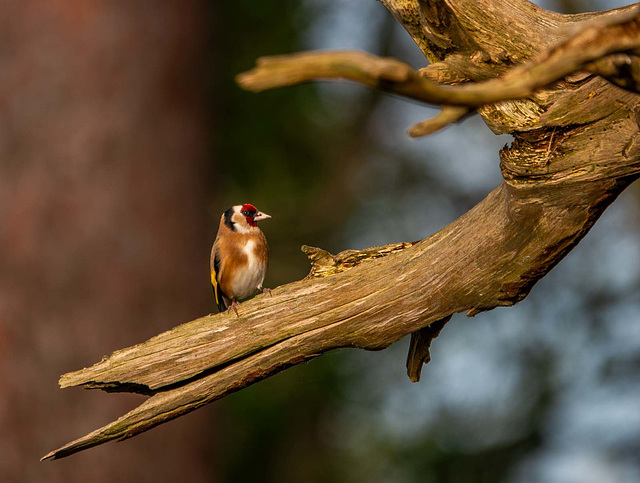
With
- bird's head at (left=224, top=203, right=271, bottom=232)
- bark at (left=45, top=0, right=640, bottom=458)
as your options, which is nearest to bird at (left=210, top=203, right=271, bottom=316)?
bird's head at (left=224, top=203, right=271, bottom=232)

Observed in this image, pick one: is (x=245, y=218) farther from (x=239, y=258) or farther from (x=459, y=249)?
(x=459, y=249)

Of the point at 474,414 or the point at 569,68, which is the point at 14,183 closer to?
the point at 569,68

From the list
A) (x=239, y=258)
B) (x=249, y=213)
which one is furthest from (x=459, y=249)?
(x=249, y=213)

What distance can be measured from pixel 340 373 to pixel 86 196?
4.32m

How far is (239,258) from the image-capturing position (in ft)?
16.7

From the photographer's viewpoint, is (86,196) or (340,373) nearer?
(86,196)

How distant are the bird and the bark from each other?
5.91 ft

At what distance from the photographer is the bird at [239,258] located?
16.7 ft

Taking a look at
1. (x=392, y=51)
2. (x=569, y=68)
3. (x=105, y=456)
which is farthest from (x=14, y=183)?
(x=392, y=51)

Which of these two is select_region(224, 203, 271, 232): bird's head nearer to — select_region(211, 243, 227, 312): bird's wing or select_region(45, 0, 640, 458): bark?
select_region(211, 243, 227, 312): bird's wing

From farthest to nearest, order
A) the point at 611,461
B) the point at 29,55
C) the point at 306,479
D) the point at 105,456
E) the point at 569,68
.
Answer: the point at 306,479 < the point at 611,461 < the point at 29,55 < the point at 105,456 < the point at 569,68

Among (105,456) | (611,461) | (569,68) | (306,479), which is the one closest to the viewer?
(569,68)

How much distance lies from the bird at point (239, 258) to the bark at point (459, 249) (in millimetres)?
1800

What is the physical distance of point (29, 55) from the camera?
197 inches
